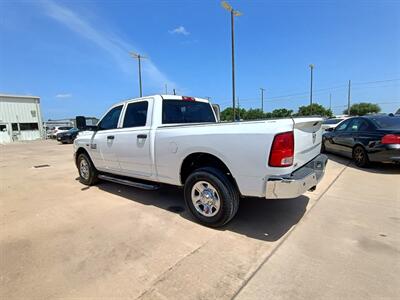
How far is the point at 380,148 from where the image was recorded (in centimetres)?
587

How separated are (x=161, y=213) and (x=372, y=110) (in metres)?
83.1

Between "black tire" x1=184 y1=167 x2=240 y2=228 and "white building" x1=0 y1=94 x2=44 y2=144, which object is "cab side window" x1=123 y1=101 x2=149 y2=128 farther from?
"white building" x1=0 y1=94 x2=44 y2=144

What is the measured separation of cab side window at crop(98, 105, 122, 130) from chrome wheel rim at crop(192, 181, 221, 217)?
240 cm

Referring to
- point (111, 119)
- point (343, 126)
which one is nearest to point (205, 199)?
point (111, 119)

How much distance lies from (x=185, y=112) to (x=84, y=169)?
3163mm

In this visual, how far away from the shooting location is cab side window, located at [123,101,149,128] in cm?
Result: 422

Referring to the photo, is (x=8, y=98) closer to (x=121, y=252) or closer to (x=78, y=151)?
(x=78, y=151)

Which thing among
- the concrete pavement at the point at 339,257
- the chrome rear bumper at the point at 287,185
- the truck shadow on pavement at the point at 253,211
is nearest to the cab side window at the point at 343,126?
the concrete pavement at the point at 339,257

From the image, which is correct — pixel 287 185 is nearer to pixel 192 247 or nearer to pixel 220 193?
pixel 220 193

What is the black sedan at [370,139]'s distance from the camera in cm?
569

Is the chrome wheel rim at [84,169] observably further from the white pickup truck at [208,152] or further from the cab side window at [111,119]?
the cab side window at [111,119]

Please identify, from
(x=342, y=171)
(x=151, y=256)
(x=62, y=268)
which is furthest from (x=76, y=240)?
(x=342, y=171)

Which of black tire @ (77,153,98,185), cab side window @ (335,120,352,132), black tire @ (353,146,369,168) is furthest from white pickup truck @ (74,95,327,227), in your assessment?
cab side window @ (335,120,352,132)

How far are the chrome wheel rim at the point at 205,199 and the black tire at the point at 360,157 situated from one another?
524 centimetres
